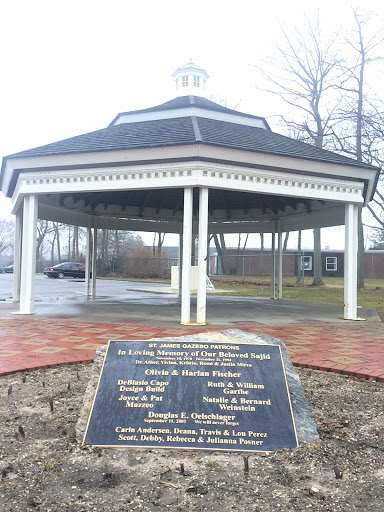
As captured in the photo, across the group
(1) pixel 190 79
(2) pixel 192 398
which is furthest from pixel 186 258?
(1) pixel 190 79

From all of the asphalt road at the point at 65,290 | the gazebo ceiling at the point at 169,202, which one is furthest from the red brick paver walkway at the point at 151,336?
the asphalt road at the point at 65,290

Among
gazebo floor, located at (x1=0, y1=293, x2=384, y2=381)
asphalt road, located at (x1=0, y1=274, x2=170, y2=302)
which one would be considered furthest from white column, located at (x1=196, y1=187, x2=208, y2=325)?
asphalt road, located at (x1=0, y1=274, x2=170, y2=302)

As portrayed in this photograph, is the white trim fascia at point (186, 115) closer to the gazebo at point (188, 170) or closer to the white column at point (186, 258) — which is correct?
the gazebo at point (188, 170)

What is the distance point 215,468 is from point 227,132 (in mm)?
8842

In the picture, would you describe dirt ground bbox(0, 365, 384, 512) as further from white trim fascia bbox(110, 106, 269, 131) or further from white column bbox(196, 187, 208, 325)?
white trim fascia bbox(110, 106, 269, 131)

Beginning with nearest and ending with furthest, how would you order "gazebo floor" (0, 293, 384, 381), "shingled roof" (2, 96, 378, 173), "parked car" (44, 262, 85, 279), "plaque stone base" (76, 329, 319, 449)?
"plaque stone base" (76, 329, 319, 449)
"gazebo floor" (0, 293, 384, 381)
"shingled roof" (2, 96, 378, 173)
"parked car" (44, 262, 85, 279)

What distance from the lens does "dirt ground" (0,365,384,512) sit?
260 centimetres

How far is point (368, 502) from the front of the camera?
2.62 m

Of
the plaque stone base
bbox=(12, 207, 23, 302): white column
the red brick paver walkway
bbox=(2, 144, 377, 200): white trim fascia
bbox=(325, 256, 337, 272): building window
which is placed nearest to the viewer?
the plaque stone base

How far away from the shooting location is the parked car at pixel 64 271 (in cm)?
3944

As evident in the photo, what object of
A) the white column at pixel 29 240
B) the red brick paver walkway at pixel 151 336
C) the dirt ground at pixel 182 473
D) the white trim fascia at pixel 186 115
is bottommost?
the dirt ground at pixel 182 473

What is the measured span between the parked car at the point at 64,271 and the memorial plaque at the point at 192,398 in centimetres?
3734

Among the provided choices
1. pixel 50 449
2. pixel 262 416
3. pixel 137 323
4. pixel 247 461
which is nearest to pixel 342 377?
pixel 262 416

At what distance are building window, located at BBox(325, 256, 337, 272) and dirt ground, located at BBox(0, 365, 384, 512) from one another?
44497 mm
